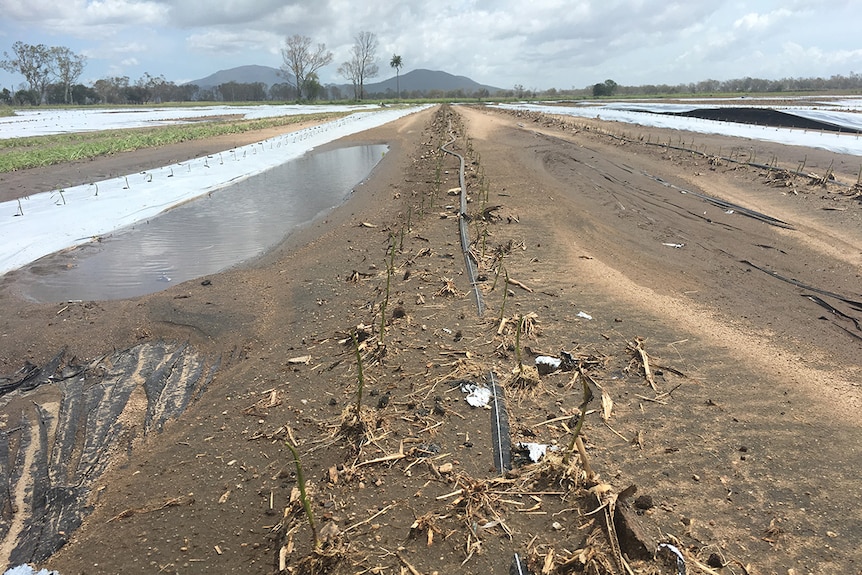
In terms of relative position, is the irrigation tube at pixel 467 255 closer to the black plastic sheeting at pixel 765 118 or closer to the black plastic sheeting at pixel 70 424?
the black plastic sheeting at pixel 70 424

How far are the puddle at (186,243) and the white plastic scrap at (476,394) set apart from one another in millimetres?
4801

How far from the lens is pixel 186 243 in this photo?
26.6ft

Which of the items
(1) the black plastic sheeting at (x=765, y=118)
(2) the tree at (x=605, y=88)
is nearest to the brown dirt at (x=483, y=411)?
(1) the black plastic sheeting at (x=765, y=118)

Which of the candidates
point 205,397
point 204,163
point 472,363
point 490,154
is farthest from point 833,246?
point 204,163

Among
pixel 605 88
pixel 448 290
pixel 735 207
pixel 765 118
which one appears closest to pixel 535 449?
pixel 448 290

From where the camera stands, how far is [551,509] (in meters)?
2.46

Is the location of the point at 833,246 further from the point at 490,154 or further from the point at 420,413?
the point at 490,154

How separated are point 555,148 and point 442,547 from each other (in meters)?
15.7

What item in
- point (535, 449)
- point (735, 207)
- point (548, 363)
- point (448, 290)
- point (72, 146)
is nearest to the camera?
point (535, 449)

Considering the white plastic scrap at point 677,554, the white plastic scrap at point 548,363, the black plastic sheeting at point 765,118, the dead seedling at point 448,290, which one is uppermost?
the black plastic sheeting at point 765,118

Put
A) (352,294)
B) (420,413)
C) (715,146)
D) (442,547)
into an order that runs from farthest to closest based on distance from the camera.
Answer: (715,146)
(352,294)
(420,413)
(442,547)

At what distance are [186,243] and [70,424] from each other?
5178 mm

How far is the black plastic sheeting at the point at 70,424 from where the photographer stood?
269 centimetres

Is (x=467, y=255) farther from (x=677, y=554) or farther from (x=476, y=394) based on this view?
(x=677, y=554)
